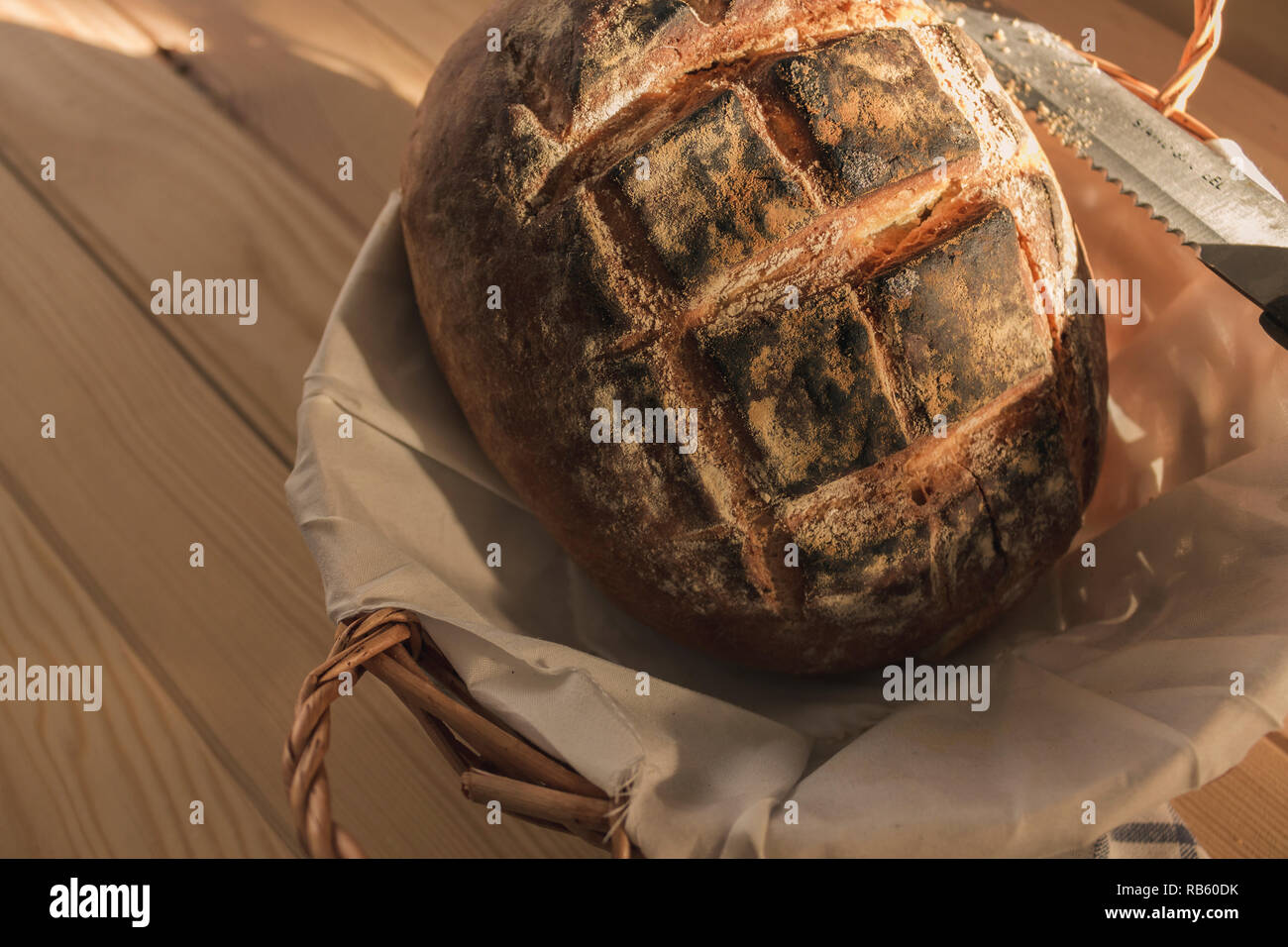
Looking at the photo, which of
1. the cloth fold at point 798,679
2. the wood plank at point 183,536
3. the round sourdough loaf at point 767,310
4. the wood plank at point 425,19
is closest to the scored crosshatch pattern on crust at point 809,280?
the round sourdough loaf at point 767,310

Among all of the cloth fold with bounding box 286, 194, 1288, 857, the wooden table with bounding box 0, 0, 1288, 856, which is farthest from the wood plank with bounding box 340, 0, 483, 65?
the cloth fold with bounding box 286, 194, 1288, 857

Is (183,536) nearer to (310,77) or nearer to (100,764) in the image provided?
(100,764)

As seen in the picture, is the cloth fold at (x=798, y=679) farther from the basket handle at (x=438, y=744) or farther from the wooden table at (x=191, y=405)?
the wooden table at (x=191, y=405)

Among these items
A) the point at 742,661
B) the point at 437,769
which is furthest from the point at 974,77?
the point at 437,769

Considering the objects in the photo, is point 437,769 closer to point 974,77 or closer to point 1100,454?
point 1100,454

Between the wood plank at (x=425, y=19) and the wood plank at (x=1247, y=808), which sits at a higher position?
the wood plank at (x=425, y=19)

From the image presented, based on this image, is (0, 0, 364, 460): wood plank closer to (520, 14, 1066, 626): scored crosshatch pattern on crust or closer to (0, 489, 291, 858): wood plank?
(0, 489, 291, 858): wood plank
